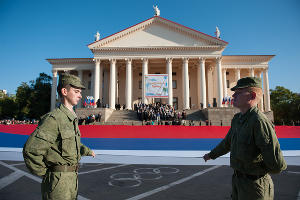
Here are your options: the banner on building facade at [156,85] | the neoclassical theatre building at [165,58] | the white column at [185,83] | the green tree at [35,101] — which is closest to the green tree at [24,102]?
the green tree at [35,101]

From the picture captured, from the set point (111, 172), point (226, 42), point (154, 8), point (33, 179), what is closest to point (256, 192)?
point (111, 172)

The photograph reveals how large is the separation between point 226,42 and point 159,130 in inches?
1047

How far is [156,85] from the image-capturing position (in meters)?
24.5

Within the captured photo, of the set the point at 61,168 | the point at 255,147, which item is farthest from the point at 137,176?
the point at 255,147

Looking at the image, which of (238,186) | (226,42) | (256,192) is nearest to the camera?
(256,192)

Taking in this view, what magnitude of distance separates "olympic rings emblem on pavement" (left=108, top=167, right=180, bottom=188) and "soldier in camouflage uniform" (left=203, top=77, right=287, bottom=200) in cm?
326

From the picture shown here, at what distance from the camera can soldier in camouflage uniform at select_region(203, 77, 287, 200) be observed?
6.61 ft

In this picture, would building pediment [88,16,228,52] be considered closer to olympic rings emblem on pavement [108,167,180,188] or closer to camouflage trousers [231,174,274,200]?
olympic rings emblem on pavement [108,167,180,188]

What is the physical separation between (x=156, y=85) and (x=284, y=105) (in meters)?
45.1

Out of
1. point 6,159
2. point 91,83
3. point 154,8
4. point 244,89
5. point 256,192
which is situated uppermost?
point 154,8

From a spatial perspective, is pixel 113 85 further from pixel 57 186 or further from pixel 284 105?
pixel 284 105

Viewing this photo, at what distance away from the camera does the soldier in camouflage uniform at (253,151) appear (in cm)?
202

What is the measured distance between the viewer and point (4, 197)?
13.6ft

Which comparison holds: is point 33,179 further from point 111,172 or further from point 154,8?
point 154,8
